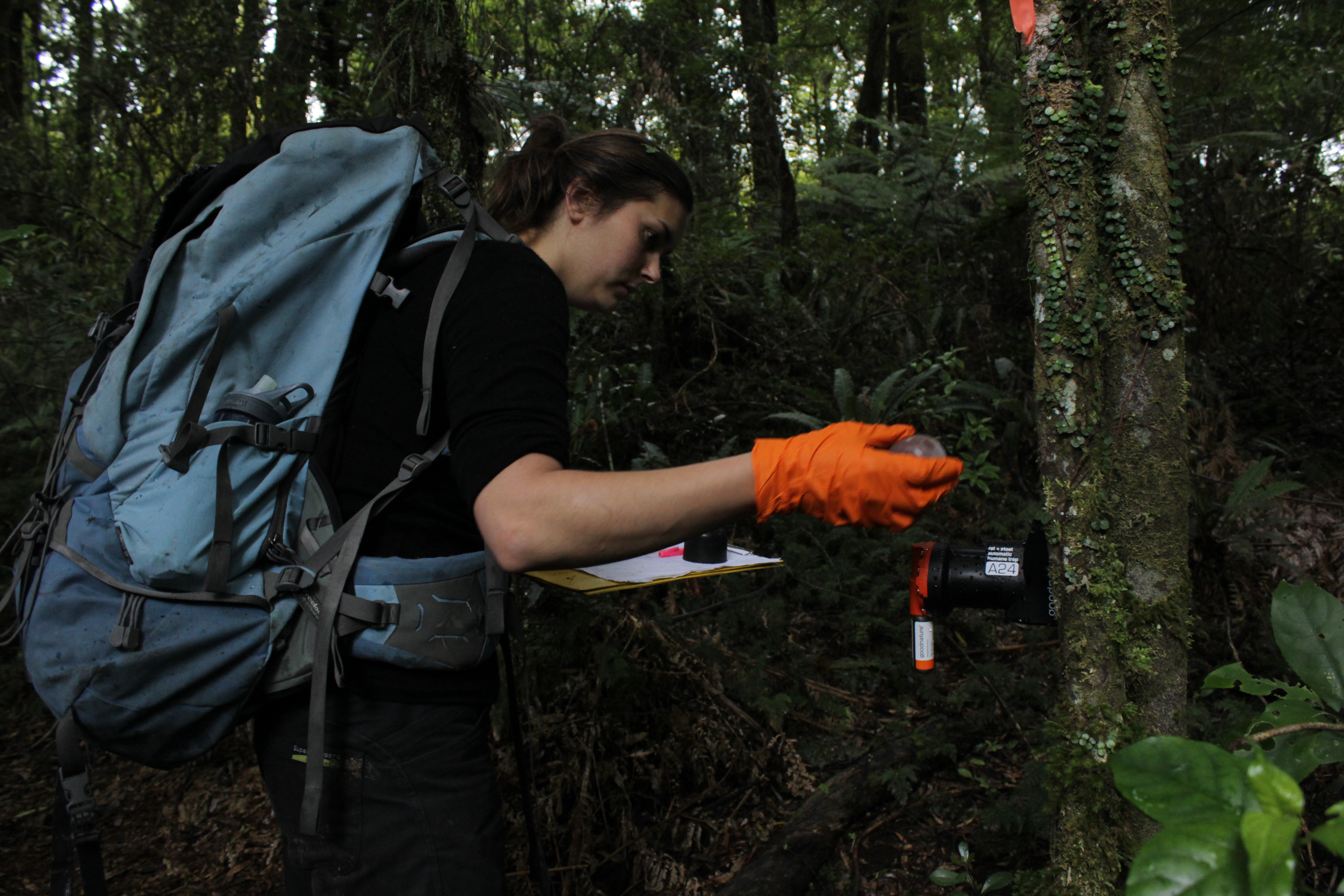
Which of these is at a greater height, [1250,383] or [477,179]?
[477,179]

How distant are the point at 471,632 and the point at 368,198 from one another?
36.5 inches

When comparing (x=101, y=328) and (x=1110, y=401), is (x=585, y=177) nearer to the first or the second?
(x=101, y=328)

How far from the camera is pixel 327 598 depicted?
1.48 meters

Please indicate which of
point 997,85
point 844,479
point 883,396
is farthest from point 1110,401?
point 997,85

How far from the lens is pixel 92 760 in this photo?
10.5 feet

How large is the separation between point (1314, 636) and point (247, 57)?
6.84 meters

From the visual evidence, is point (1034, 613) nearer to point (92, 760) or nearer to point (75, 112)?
point (92, 760)

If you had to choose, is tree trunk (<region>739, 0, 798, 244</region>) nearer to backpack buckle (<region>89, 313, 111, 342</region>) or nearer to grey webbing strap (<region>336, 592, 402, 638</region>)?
backpack buckle (<region>89, 313, 111, 342</region>)

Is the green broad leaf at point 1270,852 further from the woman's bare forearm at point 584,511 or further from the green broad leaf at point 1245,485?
the green broad leaf at point 1245,485

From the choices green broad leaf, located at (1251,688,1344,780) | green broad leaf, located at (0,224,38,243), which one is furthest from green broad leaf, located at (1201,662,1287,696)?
green broad leaf, located at (0,224,38,243)

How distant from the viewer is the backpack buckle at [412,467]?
152 centimetres

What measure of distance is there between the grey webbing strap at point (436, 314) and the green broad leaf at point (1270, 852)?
1.33 meters

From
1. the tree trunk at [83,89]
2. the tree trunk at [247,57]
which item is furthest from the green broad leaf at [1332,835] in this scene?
the tree trunk at [83,89]

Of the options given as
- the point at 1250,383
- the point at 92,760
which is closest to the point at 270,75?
the point at 92,760
